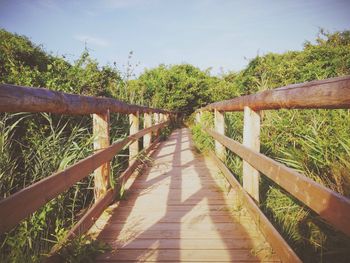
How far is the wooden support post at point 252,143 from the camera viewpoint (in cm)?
262

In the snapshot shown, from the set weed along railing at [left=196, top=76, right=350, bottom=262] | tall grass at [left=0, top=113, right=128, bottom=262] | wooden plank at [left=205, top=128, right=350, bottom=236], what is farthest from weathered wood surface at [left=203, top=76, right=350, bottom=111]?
tall grass at [left=0, top=113, right=128, bottom=262]

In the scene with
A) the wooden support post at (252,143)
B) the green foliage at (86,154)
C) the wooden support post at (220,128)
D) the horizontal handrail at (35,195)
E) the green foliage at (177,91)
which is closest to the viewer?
the horizontal handrail at (35,195)

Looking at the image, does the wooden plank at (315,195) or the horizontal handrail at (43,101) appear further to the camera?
the horizontal handrail at (43,101)

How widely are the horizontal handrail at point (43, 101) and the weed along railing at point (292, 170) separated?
1.40m

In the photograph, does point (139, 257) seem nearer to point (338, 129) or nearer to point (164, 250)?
point (164, 250)

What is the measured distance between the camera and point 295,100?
1.60m

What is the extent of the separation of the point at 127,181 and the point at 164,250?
1987 mm

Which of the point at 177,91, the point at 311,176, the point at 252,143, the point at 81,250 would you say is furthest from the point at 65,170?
the point at 177,91

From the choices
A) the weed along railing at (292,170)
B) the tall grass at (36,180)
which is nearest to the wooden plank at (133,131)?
the tall grass at (36,180)

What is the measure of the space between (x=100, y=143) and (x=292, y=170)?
1.84 metres

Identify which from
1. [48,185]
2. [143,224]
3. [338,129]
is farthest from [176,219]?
[338,129]

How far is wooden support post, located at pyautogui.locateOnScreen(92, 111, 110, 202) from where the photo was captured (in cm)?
280

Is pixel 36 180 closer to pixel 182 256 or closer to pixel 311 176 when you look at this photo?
pixel 182 256

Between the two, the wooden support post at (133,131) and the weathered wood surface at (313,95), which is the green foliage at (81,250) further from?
the wooden support post at (133,131)
